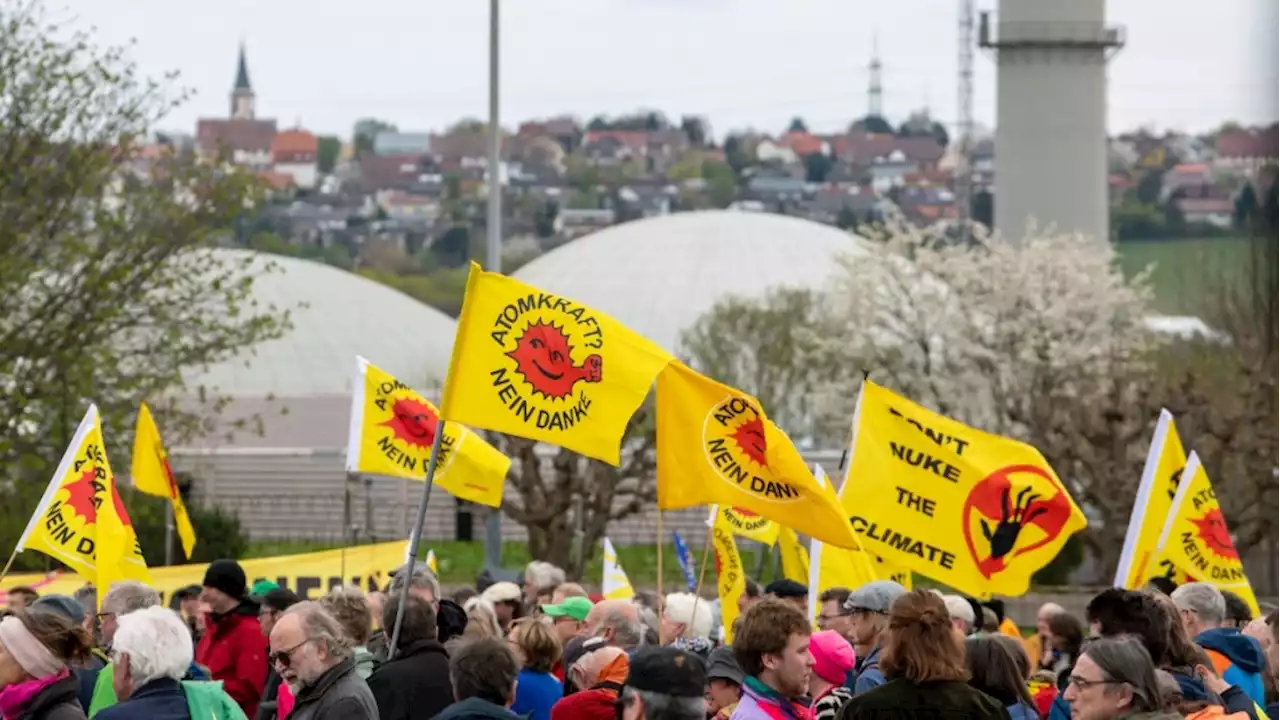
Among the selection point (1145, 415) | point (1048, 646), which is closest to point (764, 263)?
point (1145, 415)

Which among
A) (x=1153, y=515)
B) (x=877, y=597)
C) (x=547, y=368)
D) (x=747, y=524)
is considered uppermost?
(x=547, y=368)

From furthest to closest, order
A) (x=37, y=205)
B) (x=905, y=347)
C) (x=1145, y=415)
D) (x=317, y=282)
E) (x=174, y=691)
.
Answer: (x=317, y=282) → (x=905, y=347) → (x=1145, y=415) → (x=37, y=205) → (x=174, y=691)

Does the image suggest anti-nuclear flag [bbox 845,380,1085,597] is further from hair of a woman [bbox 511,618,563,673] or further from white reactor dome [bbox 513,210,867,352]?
white reactor dome [bbox 513,210,867,352]

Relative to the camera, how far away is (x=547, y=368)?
10797 millimetres

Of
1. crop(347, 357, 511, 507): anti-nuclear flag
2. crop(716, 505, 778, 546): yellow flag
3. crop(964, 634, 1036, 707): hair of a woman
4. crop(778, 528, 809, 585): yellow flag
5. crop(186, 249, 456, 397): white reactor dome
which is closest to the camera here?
crop(964, 634, 1036, 707): hair of a woman

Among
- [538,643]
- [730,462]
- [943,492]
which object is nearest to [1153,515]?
[943,492]

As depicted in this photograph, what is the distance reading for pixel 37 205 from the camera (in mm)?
29266

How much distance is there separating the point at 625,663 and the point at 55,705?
2252 millimetres

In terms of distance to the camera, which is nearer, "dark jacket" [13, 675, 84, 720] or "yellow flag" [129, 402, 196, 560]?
"dark jacket" [13, 675, 84, 720]

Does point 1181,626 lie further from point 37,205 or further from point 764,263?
point 764,263

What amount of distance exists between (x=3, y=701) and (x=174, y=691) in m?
0.60

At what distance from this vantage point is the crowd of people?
7.91 m

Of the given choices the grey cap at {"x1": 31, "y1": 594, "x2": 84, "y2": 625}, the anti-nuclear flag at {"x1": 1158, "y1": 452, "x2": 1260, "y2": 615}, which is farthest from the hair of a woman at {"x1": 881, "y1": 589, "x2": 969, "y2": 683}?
the anti-nuclear flag at {"x1": 1158, "y1": 452, "x2": 1260, "y2": 615}

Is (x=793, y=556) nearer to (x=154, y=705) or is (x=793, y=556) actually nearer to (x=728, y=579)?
(x=728, y=579)
